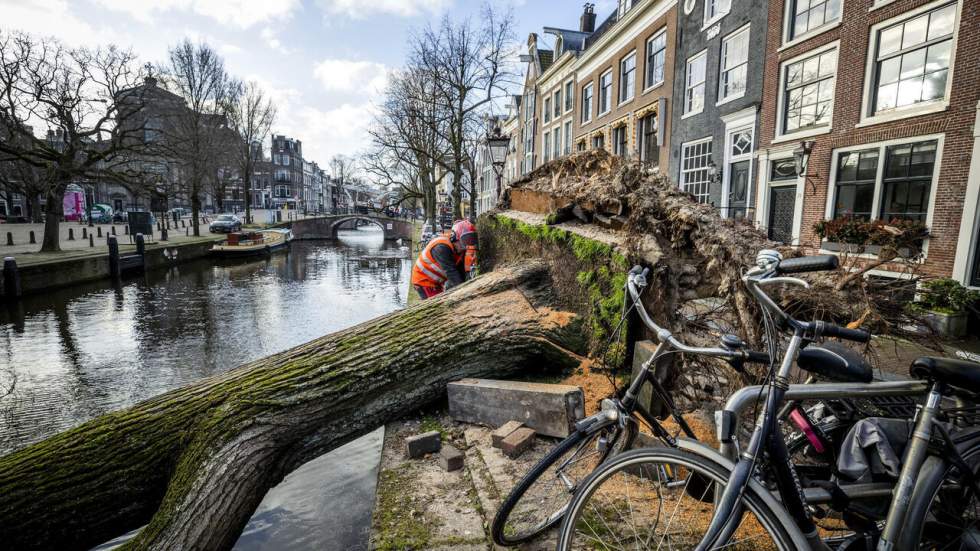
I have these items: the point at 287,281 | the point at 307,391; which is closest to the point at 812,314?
the point at 307,391

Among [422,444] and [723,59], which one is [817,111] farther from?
[422,444]

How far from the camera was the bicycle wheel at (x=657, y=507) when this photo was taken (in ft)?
4.84

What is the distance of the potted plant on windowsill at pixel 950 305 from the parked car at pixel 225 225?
37.1m

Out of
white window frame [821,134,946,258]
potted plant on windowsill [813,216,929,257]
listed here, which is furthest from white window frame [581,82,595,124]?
potted plant on windowsill [813,216,929,257]

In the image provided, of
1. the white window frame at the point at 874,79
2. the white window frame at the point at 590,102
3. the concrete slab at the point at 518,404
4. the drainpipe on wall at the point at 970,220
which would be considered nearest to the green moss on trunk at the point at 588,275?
the concrete slab at the point at 518,404

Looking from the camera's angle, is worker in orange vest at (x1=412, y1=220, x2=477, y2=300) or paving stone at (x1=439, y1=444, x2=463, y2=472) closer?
paving stone at (x1=439, y1=444, x2=463, y2=472)

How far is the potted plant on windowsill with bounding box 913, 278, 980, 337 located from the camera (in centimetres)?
670

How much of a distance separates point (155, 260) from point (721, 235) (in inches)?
936

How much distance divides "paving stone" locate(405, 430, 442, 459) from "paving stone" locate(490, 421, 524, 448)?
0.40 meters

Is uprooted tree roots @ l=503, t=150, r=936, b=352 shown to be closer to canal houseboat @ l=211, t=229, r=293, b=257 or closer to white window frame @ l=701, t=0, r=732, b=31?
white window frame @ l=701, t=0, r=732, b=31

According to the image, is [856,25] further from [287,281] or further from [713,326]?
[287,281]

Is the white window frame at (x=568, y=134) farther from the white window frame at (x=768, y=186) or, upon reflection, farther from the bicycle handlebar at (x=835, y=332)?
the bicycle handlebar at (x=835, y=332)

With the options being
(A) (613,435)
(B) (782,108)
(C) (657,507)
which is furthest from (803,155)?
(A) (613,435)

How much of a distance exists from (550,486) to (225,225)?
3857 cm
